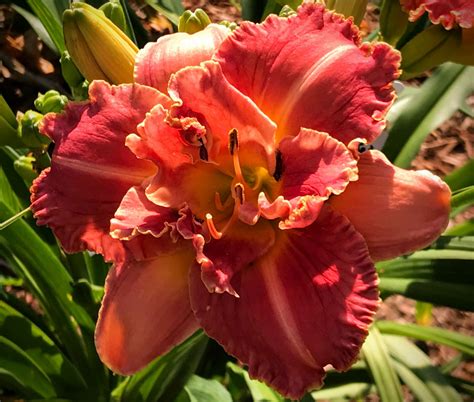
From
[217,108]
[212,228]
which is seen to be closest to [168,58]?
[217,108]

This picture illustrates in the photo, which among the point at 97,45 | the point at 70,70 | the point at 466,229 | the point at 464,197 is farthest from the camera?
the point at 466,229

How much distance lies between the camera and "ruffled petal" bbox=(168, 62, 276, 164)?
2.15 ft

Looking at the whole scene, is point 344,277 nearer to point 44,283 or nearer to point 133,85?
point 133,85

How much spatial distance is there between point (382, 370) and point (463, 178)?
378mm

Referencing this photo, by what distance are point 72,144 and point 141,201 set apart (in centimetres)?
9

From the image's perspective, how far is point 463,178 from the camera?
122cm

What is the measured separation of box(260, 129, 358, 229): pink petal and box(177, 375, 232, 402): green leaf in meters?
0.52

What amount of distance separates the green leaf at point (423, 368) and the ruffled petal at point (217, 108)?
701mm

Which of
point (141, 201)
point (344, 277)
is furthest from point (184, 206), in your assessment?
point (344, 277)

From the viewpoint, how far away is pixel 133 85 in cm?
69

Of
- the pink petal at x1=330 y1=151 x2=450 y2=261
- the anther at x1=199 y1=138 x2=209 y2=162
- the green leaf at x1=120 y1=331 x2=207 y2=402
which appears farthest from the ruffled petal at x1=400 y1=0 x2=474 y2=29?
the green leaf at x1=120 y1=331 x2=207 y2=402

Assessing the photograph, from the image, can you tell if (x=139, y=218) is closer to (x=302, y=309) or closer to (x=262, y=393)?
(x=302, y=309)

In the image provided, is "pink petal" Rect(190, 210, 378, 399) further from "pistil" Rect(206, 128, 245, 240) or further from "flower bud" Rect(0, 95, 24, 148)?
"flower bud" Rect(0, 95, 24, 148)

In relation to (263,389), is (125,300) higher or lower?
higher
